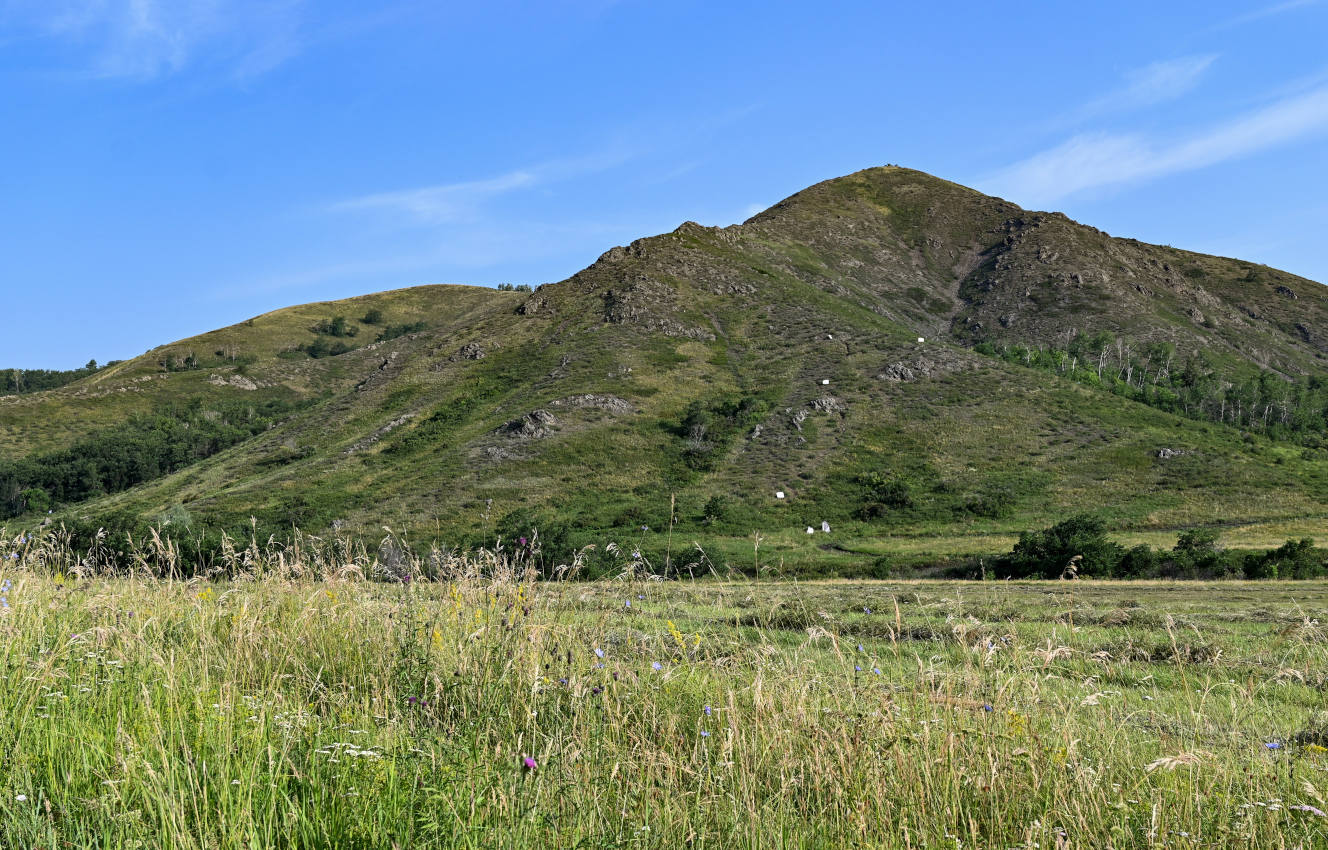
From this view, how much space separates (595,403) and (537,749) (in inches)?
3223

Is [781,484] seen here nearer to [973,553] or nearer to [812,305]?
[973,553]

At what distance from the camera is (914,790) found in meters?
3.48

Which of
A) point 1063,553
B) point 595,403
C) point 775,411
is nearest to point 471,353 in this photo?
point 595,403

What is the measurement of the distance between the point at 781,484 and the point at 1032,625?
5806 centimetres

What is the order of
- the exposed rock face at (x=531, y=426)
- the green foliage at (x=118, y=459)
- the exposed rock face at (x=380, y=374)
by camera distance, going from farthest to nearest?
the exposed rock face at (x=380, y=374), the green foliage at (x=118, y=459), the exposed rock face at (x=531, y=426)

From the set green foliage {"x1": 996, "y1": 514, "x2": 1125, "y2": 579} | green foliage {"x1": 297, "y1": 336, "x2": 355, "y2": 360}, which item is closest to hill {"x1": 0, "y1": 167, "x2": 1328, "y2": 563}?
green foliage {"x1": 996, "y1": 514, "x2": 1125, "y2": 579}

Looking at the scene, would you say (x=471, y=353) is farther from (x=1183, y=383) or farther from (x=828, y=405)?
(x=1183, y=383)

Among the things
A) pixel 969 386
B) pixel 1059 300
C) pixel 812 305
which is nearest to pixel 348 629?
pixel 969 386

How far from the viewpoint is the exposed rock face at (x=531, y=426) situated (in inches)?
3127

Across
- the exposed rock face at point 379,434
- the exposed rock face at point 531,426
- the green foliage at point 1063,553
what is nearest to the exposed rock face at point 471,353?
the exposed rock face at point 379,434

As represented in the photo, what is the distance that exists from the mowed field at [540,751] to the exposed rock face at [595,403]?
7864cm

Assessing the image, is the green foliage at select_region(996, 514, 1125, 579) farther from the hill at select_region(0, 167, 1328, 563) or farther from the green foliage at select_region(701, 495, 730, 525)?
the green foliage at select_region(701, 495, 730, 525)

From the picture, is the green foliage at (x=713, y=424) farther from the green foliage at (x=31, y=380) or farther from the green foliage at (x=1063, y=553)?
the green foliage at (x=31, y=380)

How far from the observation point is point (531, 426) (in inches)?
3159
